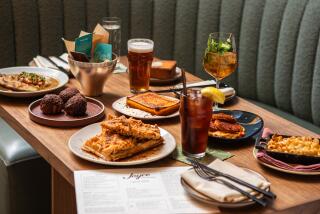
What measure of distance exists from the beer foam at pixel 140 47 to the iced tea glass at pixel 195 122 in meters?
0.49

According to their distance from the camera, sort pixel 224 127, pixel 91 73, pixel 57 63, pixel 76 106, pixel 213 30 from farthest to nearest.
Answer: pixel 213 30 < pixel 57 63 < pixel 91 73 < pixel 76 106 < pixel 224 127

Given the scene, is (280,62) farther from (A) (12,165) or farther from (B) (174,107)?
(A) (12,165)

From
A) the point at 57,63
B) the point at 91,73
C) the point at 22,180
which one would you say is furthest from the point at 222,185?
the point at 57,63

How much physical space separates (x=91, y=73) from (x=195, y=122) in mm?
554

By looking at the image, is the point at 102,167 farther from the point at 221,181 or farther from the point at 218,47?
the point at 218,47

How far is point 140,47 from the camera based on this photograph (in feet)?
6.00

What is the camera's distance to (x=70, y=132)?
4.95 feet

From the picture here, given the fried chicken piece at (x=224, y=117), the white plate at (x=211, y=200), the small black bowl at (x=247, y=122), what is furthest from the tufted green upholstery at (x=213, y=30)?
the white plate at (x=211, y=200)

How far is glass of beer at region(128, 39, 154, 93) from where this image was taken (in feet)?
5.98

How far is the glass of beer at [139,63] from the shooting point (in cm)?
182

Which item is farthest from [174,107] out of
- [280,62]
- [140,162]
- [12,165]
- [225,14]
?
[225,14]

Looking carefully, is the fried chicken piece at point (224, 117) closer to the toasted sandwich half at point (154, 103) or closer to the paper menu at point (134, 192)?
the toasted sandwich half at point (154, 103)

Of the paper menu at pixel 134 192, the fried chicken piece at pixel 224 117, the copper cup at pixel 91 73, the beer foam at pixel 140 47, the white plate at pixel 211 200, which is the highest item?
the beer foam at pixel 140 47

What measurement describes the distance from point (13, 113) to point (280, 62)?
132 centimetres
